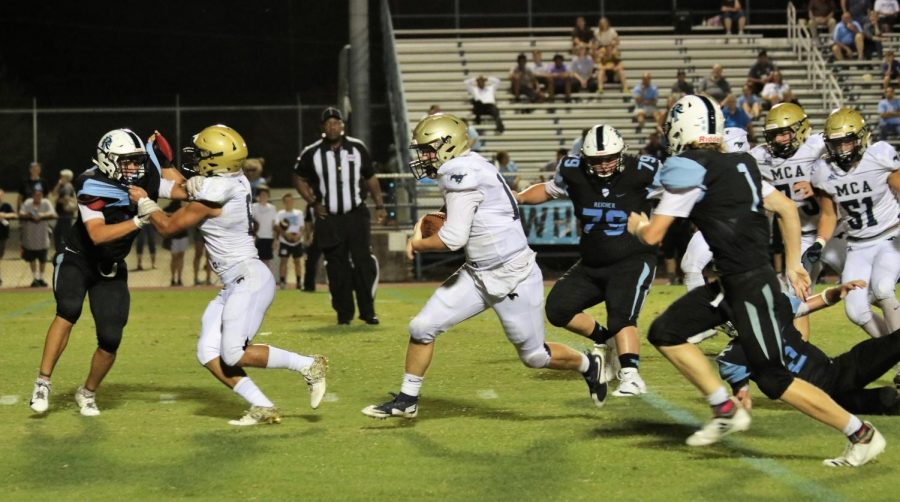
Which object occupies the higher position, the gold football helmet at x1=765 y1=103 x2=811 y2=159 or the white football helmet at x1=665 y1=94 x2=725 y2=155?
the gold football helmet at x1=765 y1=103 x2=811 y2=159

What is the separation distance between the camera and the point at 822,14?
23797mm

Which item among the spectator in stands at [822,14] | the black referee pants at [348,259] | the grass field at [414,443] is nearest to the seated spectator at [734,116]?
the spectator in stands at [822,14]

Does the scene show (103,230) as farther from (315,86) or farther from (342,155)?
(315,86)

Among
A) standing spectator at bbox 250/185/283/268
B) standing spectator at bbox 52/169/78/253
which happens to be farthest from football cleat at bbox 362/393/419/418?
standing spectator at bbox 52/169/78/253

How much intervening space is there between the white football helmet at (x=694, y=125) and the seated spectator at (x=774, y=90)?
49.7 feet

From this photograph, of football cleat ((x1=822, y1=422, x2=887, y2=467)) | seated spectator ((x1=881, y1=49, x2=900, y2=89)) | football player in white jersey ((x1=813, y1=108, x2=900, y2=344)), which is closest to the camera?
football cleat ((x1=822, y1=422, x2=887, y2=467))

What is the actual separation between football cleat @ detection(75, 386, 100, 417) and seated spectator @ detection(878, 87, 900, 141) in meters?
15.5

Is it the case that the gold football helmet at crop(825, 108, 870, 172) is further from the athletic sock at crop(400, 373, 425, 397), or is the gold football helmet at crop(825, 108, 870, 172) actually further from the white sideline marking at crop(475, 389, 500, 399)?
the athletic sock at crop(400, 373, 425, 397)

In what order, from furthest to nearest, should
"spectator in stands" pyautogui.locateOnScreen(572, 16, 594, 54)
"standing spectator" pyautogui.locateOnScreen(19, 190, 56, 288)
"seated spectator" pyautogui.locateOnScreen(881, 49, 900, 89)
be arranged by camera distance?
"spectator in stands" pyautogui.locateOnScreen(572, 16, 594, 54) → "seated spectator" pyautogui.locateOnScreen(881, 49, 900, 89) → "standing spectator" pyautogui.locateOnScreen(19, 190, 56, 288)

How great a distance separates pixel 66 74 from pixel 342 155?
26.5m

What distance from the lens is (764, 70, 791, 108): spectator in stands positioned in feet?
68.1

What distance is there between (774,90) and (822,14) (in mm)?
3591

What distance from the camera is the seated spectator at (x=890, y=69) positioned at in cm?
2175

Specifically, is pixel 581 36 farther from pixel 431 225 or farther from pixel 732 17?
pixel 431 225
